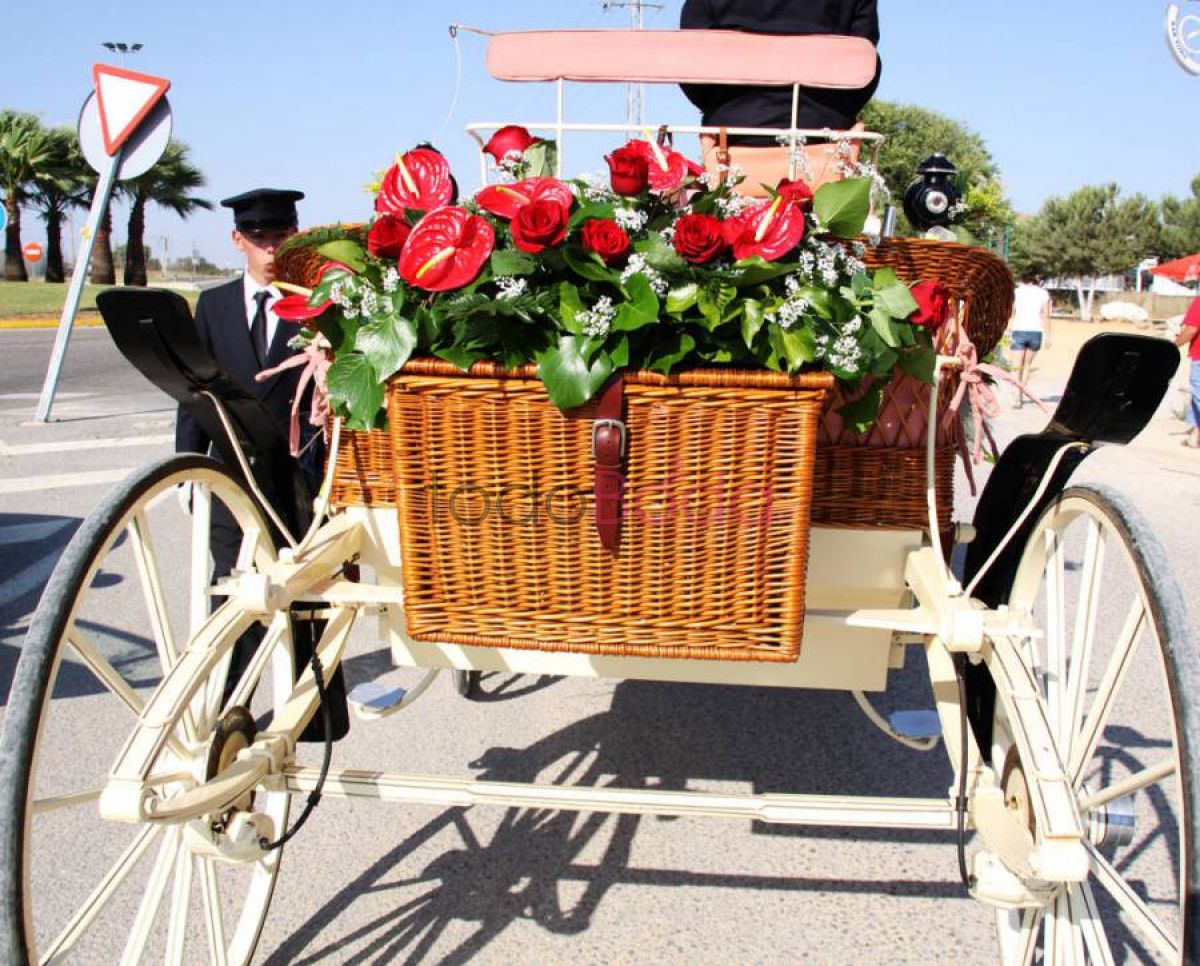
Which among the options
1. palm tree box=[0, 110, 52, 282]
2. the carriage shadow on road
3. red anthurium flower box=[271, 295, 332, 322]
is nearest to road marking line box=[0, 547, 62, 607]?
the carriage shadow on road

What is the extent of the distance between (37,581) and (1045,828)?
5088 millimetres

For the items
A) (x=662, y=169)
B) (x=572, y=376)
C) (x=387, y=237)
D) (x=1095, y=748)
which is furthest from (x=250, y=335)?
(x=1095, y=748)

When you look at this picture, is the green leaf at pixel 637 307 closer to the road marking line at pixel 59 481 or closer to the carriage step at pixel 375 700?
the carriage step at pixel 375 700

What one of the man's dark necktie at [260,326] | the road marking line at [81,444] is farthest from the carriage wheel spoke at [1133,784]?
the road marking line at [81,444]

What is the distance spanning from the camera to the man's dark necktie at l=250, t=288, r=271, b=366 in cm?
371

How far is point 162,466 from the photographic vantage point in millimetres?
2045

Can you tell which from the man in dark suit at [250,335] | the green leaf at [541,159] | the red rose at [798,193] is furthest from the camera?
the man in dark suit at [250,335]

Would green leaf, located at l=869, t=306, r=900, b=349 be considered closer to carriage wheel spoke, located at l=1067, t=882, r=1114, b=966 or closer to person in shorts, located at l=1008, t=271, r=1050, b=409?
carriage wheel spoke, located at l=1067, t=882, r=1114, b=966

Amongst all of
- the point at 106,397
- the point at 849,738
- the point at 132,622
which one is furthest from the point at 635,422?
the point at 106,397

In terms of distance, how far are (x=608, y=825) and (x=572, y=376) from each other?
1872 mm

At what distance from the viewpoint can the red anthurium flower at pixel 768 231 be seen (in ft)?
6.18

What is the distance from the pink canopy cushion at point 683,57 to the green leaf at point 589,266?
982 millimetres

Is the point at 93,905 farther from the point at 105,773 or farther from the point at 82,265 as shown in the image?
the point at 82,265

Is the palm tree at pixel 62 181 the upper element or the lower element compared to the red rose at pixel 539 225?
upper
